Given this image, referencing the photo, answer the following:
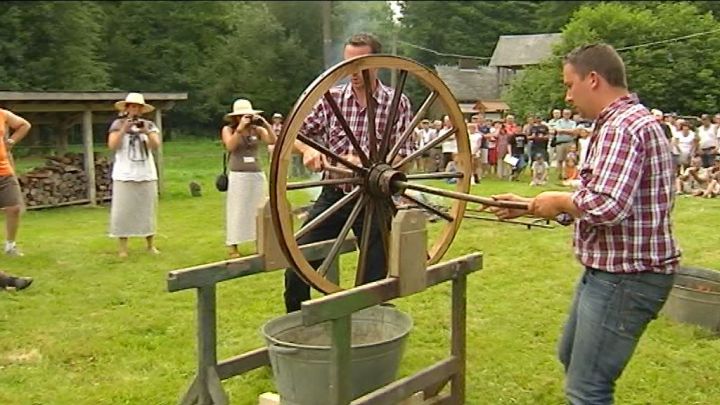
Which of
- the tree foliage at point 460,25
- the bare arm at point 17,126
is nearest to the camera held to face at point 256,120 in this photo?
the bare arm at point 17,126

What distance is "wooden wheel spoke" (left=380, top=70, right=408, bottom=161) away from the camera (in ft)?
12.4

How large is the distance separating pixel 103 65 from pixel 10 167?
81.6ft

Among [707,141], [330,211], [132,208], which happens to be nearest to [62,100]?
[132,208]

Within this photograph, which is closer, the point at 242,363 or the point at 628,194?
the point at 628,194

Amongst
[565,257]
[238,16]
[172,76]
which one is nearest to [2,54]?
[172,76]

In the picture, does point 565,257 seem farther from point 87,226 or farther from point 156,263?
point 87,226

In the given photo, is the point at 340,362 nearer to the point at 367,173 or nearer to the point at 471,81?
the point at 367,173

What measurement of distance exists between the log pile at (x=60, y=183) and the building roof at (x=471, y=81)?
18.7 meters

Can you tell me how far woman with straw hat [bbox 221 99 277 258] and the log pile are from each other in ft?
22.9

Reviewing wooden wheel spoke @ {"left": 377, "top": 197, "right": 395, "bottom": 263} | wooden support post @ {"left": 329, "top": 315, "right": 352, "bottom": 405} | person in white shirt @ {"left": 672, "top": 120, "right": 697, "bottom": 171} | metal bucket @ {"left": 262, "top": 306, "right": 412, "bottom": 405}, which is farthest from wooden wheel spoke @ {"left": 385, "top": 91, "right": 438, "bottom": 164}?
person in white shirt @ {"left": 672, "top": 120, "right": 697, "bottom": 171}

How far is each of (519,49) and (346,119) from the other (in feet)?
88.6

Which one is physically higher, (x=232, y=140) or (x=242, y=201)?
(x=232, y=140)

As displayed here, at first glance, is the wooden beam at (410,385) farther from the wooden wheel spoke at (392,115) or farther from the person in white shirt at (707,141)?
the person in white shirt at (707,141)

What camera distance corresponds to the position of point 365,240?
388cm
